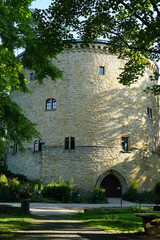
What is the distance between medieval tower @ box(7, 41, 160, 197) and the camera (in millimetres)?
19562

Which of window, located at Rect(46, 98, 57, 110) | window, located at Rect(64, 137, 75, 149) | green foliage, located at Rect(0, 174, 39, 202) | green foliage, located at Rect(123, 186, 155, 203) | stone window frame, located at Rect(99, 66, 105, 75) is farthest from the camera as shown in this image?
stone window frame, located at Rect(99, 66, 105, 75)

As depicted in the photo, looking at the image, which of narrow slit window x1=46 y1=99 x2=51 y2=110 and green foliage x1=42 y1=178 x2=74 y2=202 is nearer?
green foliage x1=42 y1=178 x2=74 y2=202

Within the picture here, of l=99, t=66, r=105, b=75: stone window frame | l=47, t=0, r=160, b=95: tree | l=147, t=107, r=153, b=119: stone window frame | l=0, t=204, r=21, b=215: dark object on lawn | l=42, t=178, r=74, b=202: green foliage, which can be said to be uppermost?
l=99, t=66, r=105, b=75: stone window frame

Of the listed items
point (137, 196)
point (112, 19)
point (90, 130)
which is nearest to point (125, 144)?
point (90, 130)

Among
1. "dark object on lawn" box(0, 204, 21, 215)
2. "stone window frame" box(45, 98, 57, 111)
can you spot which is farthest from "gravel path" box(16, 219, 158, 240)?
"stone window frame" box(45, 98, 57, 111)

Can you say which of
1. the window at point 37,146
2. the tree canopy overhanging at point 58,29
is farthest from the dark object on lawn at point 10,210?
the window at point 37,146

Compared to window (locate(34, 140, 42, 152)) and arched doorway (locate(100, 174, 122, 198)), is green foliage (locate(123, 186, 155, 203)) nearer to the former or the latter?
arched doorway (locate(100, 174, 122, 198))

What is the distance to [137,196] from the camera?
61.3ft

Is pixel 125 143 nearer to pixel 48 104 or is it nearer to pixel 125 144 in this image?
pixel 125 144

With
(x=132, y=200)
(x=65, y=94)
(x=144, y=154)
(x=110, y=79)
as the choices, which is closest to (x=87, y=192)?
(x=132, y=200)

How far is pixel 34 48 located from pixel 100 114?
10.5 meters

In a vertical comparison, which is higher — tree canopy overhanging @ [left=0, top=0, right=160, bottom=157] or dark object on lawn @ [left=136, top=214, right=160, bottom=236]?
tree canopy overhanging @ [left=0, top=0, right=160, bottom=157]

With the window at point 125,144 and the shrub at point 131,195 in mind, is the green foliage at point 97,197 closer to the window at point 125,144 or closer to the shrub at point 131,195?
the shrub at point 131,195

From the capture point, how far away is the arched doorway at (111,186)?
1986cm
